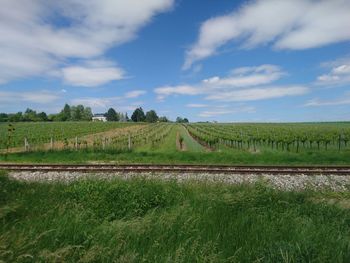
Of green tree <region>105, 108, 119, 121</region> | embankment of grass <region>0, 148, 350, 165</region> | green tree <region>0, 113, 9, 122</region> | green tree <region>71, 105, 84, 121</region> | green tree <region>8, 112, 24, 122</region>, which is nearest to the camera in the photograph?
embankment of grass <region>0, 148, 350, 165</region>

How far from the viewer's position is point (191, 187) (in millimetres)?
10352

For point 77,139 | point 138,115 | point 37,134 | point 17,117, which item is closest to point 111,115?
point 138,115

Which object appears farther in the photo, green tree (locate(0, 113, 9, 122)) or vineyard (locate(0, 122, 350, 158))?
green tree (locate(0, 113, 9, 122))

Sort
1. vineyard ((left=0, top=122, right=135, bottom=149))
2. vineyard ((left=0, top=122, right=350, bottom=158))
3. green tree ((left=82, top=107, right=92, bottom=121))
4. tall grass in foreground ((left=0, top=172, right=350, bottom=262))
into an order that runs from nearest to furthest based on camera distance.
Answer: tall grass in foreground ((left=0, top=172, right=350, bottom=262)) → vineyard ((left=0, top=122, right=350, bottom=158)) → vineyard ((left=0, top=122, right=135, bottom=149)) → green tree ((left=82, top=107, right=92, bottom=121))

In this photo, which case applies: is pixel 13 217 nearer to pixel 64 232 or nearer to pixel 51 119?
pixel 64 232

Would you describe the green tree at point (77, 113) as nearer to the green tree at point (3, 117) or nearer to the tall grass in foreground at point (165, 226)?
the green tree at point (3, 117)

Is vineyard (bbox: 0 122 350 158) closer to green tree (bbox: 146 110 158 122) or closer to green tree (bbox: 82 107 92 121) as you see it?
green tree (bbox: 146 110 158 122)

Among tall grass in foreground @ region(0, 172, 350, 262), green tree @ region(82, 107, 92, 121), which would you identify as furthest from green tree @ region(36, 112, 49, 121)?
tall grass in foreground @ region(0, 172, 350, 262)

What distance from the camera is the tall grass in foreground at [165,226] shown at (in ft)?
16.4

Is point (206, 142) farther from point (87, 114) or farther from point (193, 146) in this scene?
point (87, 114)

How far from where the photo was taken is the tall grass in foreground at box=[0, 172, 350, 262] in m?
4.98

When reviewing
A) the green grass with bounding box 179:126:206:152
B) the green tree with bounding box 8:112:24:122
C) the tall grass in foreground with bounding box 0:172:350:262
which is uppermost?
the green tree with bounding box 8:112:24:122

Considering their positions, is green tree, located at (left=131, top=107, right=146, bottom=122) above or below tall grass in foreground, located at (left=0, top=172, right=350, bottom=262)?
above

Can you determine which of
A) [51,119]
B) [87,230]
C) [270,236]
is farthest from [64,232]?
[51,119]
